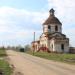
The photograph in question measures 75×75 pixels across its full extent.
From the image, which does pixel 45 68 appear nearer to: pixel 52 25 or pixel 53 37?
pixel 53 37

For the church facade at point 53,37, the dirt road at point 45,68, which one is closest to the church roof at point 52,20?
the church facade at point 53,37

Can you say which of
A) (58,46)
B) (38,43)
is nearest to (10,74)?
(58,46)

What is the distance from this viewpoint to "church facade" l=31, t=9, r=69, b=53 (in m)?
85.0

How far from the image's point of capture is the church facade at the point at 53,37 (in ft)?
279

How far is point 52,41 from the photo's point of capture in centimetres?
8606

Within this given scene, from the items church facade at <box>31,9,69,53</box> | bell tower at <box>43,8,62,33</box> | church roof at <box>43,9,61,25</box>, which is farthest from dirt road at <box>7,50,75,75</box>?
church roof at <box>43,9,61,25</box>

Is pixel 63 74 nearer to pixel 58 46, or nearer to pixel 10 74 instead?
pixel 10 74

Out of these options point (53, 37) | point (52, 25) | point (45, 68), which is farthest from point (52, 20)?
point (45, 68)

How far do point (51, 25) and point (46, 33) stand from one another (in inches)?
124

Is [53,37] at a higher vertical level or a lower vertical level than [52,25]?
lower

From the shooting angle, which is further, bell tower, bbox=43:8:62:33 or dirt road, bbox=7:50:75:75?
bell tower, bbox=43:8:62:33

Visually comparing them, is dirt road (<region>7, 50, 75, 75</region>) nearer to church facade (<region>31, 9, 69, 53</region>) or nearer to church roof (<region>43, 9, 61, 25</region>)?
church facade (<region>31, 9, 69, 53</region>)

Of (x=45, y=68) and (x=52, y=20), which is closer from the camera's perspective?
(x=45, y=68)

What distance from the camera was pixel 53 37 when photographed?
286 ft
